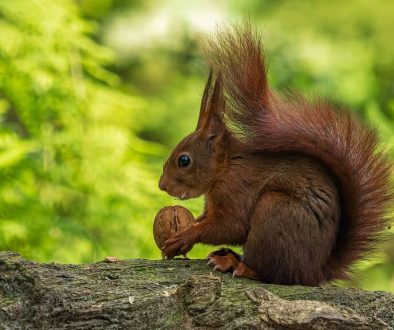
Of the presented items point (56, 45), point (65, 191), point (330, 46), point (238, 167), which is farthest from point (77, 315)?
point (330, 46)

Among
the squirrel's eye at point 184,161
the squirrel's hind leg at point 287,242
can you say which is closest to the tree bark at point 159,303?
the squirrel's hind leg at point 287,242

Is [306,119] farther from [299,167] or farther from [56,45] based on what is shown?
[56,45]

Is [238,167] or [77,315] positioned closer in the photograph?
[77,315]

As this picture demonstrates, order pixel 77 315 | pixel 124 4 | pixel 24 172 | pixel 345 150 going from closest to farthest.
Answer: pixel 77 315
pixel 345 150
pixel 24 172
pixel 124 4

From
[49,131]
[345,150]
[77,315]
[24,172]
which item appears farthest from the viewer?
[49,131]

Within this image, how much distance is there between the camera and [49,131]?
435 centimetres

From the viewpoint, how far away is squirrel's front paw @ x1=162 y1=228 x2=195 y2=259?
2902mm

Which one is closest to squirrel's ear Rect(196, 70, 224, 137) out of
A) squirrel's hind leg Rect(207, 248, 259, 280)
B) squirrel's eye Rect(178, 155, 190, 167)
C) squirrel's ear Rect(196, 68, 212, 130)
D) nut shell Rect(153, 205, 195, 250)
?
squirrel's ear Rect(196, 68, 212, 130)

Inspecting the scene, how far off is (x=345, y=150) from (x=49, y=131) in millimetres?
1929

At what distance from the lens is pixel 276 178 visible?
2.84 metres

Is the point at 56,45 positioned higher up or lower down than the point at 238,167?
higher up

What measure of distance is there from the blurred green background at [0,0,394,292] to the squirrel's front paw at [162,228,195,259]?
0.54 m

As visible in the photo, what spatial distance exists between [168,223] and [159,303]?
57 centimetres

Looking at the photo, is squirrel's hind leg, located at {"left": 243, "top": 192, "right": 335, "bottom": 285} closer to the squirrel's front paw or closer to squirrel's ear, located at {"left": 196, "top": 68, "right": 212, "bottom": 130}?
the squirrel's front paw
